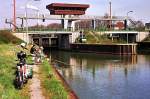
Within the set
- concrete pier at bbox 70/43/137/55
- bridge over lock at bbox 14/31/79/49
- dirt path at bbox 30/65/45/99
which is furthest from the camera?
bridge over lock at bbox 14/31/79/49

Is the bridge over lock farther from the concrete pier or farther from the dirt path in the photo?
the dirt path

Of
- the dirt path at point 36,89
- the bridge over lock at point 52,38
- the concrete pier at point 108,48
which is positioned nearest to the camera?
the dirt path at point 36,89

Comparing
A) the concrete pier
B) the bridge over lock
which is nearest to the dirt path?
the concrete pier

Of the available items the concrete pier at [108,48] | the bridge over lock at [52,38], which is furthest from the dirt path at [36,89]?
the bridge over lock at [52,38]

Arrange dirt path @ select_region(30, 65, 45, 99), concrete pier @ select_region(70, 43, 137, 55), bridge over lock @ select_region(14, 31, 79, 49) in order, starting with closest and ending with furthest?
1. dirt path @ select_region(30, 65, 45, 99)
2. concrete pier @ select_region(70, 43, 137, 55)
3. bridge over lock @ select_region(14, 31, 79, 49)

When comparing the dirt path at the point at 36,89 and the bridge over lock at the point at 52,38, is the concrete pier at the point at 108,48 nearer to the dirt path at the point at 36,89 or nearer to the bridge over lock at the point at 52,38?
the bridge over lock at the point at 52,38

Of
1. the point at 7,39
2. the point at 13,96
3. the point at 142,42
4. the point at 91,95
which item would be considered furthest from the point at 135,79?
the point at 142,42

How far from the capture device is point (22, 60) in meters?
19.9

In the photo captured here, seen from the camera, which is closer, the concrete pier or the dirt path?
the dirt path

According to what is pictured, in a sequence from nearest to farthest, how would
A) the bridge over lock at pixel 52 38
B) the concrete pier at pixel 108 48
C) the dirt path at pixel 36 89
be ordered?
1. the dirt path at pixel 36 89
2. the concrete pier at pixel 108 48
3. the bridge over lock at pixel 52 38

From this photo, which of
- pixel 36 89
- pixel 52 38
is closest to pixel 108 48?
pixel 52 38

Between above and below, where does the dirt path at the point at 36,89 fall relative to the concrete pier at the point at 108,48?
above

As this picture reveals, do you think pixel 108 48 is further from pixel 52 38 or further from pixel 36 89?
pixel 36 89

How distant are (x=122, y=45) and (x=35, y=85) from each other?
62462mm
